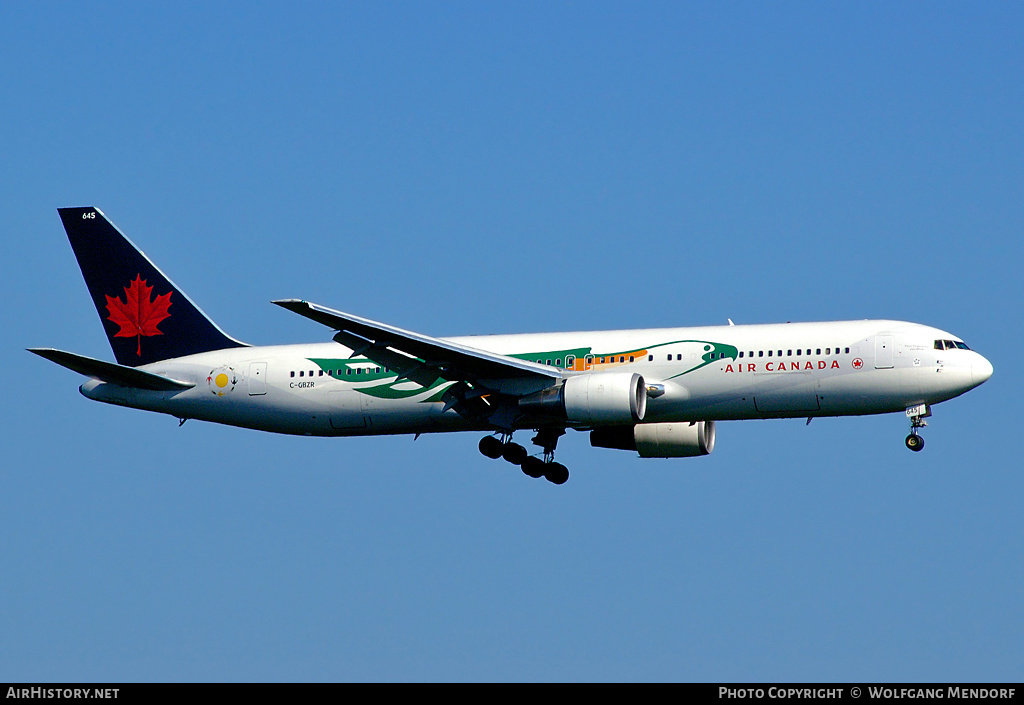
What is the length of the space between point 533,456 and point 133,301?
48.9ft

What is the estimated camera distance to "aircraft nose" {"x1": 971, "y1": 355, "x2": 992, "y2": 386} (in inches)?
1576

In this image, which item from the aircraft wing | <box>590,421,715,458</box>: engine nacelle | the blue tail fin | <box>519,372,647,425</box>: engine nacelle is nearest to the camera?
the aircraft wing

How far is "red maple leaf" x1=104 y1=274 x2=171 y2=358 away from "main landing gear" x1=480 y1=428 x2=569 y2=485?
12232 millimetres

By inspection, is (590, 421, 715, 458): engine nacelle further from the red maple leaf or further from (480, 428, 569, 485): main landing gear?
the red maple leaf

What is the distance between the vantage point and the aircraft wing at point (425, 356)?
3919cm

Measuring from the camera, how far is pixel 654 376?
→ 41.5 m

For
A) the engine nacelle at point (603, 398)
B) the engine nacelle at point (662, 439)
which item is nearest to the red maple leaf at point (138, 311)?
the engine nacelle at point (603, 398)

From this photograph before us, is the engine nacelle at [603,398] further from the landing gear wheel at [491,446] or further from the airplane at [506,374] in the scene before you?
the landing gear wheel at [491,446]

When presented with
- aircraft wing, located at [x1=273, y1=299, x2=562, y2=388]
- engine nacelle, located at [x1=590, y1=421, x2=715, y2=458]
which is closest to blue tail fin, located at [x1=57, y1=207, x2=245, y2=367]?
aircraft wing, located at [x1=273, y1=299, x2=562, y2=388]

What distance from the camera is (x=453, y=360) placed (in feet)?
134

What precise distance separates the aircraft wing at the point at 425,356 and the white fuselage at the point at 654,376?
1.47 meters

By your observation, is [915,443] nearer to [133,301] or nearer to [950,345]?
[950,345]

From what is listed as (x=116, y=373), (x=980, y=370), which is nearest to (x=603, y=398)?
(x=980, y=370)
